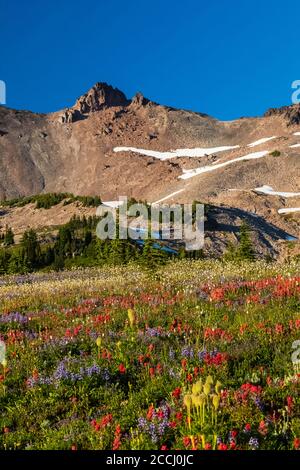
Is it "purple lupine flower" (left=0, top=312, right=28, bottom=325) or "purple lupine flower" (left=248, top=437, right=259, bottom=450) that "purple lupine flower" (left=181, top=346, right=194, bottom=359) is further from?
"purple lupine flower" (left=0, top=312, right=28, bottom=325)

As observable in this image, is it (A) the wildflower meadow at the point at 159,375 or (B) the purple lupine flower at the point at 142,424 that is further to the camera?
(B) the purple lupine flower at the point at 142,424

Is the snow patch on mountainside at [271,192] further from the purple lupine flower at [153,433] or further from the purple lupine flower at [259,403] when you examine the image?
the purple lupine flower at [153,433]

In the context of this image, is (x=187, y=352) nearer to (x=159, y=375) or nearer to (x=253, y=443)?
(x=159, y=375)

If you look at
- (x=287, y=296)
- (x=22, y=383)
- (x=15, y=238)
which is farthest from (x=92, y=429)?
(x=15, y=238)

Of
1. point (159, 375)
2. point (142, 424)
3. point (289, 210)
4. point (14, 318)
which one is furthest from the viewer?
point (289, 210)

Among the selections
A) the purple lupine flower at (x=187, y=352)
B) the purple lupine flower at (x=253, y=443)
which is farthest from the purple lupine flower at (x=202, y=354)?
the purple lupine flower at (x=253, y=443)

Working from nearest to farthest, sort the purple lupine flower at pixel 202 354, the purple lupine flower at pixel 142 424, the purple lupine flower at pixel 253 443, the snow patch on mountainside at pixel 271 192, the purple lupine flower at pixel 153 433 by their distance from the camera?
the purple lupine flower at pixel 253 443
the purple lupine flower at pixel 153 433
the purple lupine flower at pixel 142 424
the purple lupine flower at pixel 202 354
the snow patch on mountainside at pixel 271 192

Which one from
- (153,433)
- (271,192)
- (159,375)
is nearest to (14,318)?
(159,375)

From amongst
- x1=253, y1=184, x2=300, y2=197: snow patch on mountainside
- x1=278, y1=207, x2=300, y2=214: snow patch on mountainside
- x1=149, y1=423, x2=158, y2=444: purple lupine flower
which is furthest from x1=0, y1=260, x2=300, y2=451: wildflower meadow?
x1=253, y1=184, x2=300, y2=197: snow patch on mountainside

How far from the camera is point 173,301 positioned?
12.4 m

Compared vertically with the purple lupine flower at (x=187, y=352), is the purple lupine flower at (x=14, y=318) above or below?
below

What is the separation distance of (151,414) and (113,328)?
174 inches

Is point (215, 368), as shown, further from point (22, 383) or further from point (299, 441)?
point (22, 383)
